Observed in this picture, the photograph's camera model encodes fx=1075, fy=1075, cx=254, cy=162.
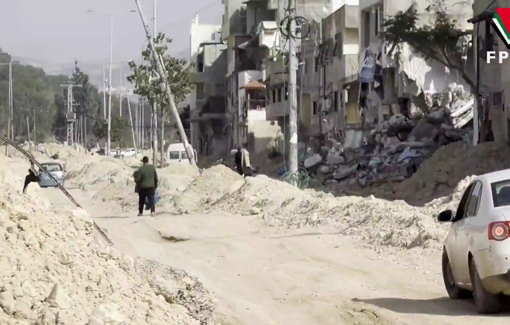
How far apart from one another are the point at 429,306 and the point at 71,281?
4.99 metres

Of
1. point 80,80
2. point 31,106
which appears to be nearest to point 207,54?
point 80,80

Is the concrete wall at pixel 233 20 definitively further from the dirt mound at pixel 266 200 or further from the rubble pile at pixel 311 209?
the dirt mound at pixel 266 200

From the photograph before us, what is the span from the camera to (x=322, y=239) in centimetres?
2045

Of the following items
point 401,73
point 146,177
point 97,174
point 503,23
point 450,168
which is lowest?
point 97,174

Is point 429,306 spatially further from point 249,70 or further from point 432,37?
point 249,70

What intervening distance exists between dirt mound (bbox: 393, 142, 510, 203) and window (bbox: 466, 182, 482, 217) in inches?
879

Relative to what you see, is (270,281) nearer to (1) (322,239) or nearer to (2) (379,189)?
(1) (322,239)

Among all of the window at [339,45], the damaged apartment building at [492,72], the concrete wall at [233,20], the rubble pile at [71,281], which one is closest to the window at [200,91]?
the concrete wall at [233,20]

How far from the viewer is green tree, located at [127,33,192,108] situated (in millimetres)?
62312

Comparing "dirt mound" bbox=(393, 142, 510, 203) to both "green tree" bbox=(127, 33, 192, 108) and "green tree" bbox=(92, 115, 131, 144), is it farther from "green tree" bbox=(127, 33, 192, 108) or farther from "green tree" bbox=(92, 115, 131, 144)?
"green tree" bbox=(92, 115, 131, 144)

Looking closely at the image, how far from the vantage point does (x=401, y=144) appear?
45.2 metres

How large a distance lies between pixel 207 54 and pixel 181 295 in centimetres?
9325

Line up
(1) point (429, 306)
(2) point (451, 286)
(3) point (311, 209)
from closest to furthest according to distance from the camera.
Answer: (1) point (429, 306)
(2) point (451, 286)
(3) point (311, 209)

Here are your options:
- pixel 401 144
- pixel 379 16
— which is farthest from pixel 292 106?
pixel 379 16
